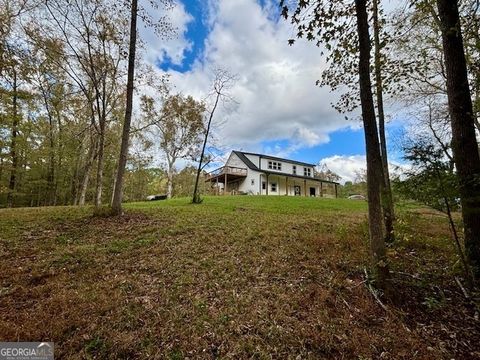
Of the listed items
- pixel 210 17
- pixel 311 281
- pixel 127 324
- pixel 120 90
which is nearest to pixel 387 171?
pixel 311 281

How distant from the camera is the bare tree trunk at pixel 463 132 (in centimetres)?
355

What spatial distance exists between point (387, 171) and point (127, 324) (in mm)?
7207

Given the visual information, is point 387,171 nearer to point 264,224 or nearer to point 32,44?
point 264,224

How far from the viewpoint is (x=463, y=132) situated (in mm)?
3834

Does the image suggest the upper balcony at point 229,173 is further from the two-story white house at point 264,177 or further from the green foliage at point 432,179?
the green foliage at point 432,179

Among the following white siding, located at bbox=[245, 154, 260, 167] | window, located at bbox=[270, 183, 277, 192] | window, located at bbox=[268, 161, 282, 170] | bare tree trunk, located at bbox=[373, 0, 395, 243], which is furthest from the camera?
window, located at bbox=[268, 161, 282, 170]

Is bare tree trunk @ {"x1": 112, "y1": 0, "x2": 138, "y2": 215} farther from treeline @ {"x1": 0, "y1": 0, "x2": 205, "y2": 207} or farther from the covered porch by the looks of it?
the covered porch

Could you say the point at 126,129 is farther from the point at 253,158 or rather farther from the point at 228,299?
→ the point at 253,158

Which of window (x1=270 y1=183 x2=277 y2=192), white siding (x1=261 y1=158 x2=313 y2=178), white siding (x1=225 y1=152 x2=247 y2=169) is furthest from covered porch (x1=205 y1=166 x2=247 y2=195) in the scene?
window (x1=270 y1=183 x2=277 y2=192)

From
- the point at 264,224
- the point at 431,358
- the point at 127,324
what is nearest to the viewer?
the point at 431,358

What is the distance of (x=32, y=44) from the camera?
28.5ft

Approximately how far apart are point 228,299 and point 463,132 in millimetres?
4627

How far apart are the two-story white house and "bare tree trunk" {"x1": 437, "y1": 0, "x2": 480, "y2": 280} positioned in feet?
75.9

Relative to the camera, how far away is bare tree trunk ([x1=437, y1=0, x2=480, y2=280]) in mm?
3551
